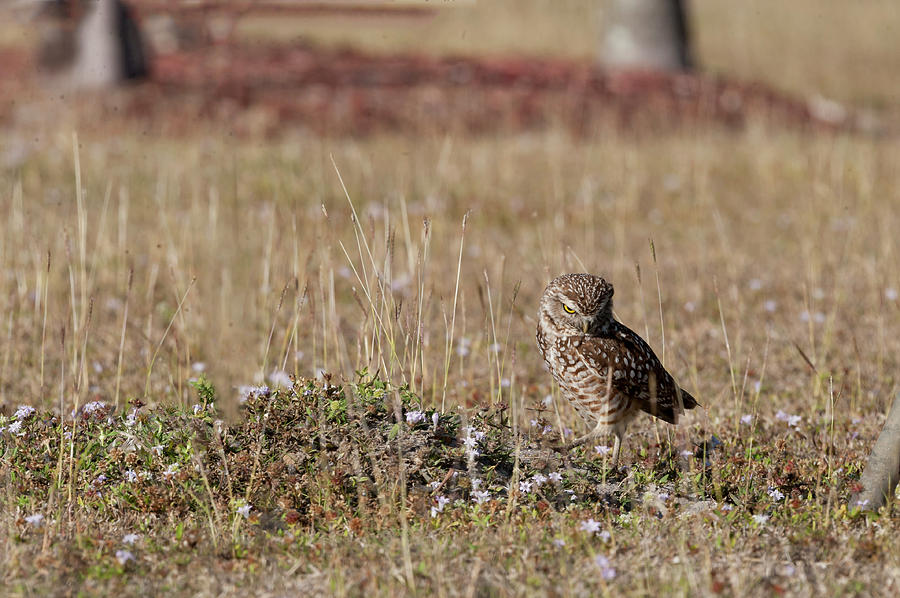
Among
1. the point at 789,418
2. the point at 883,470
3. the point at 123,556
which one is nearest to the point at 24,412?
the point at 123,556

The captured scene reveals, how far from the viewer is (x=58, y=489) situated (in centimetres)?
451

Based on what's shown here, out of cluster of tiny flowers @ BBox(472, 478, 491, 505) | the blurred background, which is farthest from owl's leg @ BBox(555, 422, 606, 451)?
cluster of tiny flowers @ BBox(472, 478, 491, 505)

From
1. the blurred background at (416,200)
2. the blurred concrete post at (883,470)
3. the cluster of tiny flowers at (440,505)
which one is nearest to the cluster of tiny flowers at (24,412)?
the blurred background at (416,200)

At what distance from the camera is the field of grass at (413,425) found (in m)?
3.98

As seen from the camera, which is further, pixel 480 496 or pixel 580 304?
pixel 580 304

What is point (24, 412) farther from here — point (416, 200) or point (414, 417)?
point (416, 200)

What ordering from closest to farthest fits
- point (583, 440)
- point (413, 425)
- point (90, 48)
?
1. point (413, 425)
2. point (583, 440)
3. point (90, 48)

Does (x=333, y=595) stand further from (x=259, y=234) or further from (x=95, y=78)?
(x=95, y=78)

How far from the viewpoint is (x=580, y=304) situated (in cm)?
505

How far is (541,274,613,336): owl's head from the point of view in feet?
16.6

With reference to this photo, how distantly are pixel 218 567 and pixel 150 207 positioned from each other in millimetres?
7836

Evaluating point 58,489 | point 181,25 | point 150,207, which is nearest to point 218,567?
point 58,489

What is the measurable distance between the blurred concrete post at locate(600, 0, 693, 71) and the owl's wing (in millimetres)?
16922

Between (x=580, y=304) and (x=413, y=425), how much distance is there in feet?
3.45
